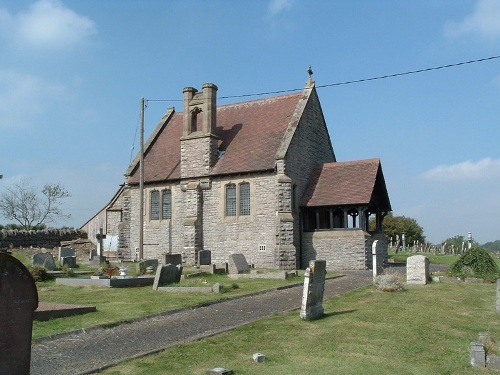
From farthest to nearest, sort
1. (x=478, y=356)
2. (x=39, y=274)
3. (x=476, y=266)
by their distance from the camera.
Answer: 1. (x=476, y=266)
2. (x=39, y=274)
3. (x=478, y=356)

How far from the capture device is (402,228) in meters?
73.3

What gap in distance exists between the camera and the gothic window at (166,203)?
34031 millimetres

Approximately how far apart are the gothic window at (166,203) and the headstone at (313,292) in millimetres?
22366

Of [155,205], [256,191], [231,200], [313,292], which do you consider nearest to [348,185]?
[256,191]

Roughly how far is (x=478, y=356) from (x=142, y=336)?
6408 mm

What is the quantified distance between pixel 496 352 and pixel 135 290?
40.6 ft

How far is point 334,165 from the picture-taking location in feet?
107

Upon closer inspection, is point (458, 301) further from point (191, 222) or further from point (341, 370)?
point (191, 222)

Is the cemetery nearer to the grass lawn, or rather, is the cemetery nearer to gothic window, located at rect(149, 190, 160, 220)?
the grass lawn

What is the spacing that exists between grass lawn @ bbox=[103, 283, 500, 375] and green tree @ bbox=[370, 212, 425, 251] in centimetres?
6009

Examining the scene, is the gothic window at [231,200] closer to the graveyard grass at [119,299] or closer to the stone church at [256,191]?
the stone church at [256,191]

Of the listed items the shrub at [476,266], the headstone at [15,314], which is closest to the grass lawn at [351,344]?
the headstone at [15,314]

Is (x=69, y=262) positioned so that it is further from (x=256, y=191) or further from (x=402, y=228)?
(x=402, y=228)

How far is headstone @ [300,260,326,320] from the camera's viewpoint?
12.0 metres
